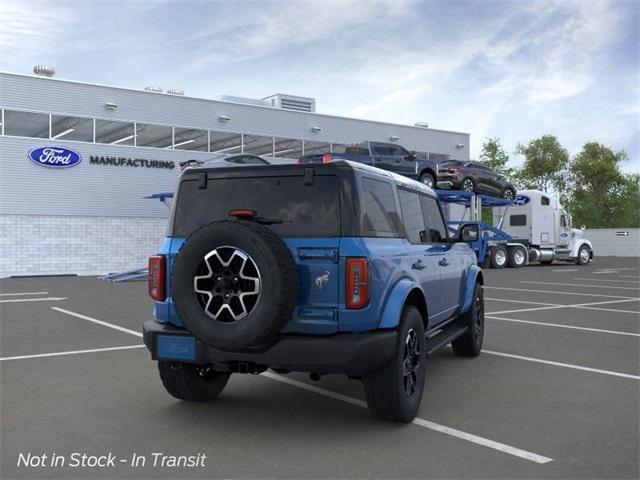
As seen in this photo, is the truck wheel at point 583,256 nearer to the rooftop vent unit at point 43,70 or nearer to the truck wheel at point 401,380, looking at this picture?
the rooftop vent unit at point 43,70

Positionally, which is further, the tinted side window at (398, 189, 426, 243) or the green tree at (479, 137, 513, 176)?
the green tree at (479, 137, 513, 176)

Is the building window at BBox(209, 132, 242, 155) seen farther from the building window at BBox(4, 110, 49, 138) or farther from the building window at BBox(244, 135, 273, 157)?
the building window at BBox(4, 110, 49, 138)

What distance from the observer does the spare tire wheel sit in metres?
4.33

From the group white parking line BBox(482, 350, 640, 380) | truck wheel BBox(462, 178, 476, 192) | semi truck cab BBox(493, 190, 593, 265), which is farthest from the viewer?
semi truck cab BBox(493, 190, 593, 265)

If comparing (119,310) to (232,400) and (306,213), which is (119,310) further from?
(306,213)

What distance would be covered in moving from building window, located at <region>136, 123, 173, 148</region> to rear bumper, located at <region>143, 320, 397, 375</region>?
24333 mm

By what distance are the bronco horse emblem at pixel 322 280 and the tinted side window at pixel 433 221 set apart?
1.92 meters

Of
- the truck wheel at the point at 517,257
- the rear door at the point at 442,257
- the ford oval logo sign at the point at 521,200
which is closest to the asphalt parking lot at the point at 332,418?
the rear door at the point at 442,257

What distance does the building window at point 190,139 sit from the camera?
93.5 feet

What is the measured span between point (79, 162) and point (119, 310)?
15.4 meters

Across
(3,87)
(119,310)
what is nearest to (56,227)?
(3,87)

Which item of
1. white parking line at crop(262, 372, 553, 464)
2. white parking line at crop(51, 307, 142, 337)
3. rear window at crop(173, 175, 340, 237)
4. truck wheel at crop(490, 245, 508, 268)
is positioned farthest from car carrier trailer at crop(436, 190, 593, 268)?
rear window at crop(173, 175, 340, 237)

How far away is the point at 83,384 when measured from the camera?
6.16 metres

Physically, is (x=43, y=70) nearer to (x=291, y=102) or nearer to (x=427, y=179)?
(x=291, y=102)
